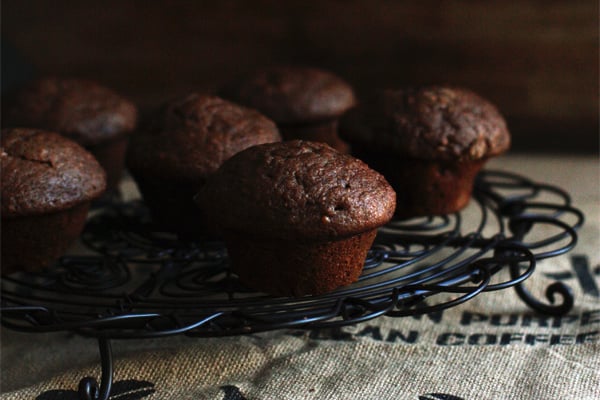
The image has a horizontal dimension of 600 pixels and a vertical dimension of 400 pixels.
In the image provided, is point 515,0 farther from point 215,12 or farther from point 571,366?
point 571,366

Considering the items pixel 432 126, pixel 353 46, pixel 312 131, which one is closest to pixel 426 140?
pixel 432 126

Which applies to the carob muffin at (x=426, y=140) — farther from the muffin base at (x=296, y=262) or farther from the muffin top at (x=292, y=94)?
the muffin base at (x=296, y=262)

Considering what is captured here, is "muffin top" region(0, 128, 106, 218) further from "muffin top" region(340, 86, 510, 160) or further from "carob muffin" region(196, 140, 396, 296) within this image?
"muffin top" region(340, 86, 510, 160)

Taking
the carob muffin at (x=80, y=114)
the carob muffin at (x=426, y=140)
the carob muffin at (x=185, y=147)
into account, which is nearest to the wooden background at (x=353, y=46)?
the carob muffin at (x=80, y=114)

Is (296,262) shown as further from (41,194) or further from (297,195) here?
(41,194)

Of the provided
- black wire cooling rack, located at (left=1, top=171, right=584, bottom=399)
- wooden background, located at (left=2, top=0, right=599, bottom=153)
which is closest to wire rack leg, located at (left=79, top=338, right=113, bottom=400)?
black wire cooling rack, located at (left=1, top=171, right=584, bottom=399)

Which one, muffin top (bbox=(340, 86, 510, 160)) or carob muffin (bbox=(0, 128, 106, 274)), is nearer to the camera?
carob muffin (bbox=(0, 128, 106, 274))
